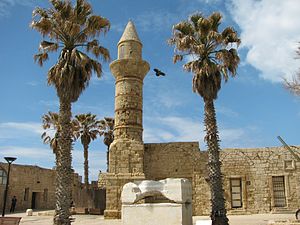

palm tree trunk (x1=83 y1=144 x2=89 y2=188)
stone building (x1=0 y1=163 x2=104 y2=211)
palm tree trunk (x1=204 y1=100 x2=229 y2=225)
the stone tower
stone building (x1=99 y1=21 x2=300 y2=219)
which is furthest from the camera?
palm tree trunk (x1=83 y1=144 x2=89 y2=188)

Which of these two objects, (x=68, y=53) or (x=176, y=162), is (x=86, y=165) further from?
(x=68, y=53)

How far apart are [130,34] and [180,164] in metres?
8.60

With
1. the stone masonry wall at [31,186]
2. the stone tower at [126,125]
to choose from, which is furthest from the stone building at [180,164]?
the stone masonry wall at [31,186]

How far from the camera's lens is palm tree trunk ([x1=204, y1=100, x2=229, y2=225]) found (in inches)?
525

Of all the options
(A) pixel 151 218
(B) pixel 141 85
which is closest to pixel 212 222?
(A) pixel 151 218

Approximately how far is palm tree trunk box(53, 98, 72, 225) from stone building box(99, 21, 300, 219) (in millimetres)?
8037

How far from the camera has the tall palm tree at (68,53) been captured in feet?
41.7

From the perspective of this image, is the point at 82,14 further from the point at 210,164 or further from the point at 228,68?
the point at 210,164

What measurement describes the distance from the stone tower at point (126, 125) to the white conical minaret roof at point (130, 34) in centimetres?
6

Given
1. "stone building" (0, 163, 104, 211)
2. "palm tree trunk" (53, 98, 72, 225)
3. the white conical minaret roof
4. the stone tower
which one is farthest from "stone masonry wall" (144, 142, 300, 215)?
Answer: "palm tree trunk" (53, 98, 72, 225)

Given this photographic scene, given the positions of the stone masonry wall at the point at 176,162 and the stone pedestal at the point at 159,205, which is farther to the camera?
the stone masonry wall at the point at 176,162

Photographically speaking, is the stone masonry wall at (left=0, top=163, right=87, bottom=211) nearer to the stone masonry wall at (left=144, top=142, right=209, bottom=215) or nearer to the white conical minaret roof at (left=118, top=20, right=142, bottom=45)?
the stone masonry wall at (left=144, top=142, right=209, bottom=215)

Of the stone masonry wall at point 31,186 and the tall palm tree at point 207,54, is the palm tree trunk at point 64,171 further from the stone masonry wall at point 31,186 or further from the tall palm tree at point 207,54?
the stone masonry wall at point 31,186

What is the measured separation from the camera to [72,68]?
523 inches
